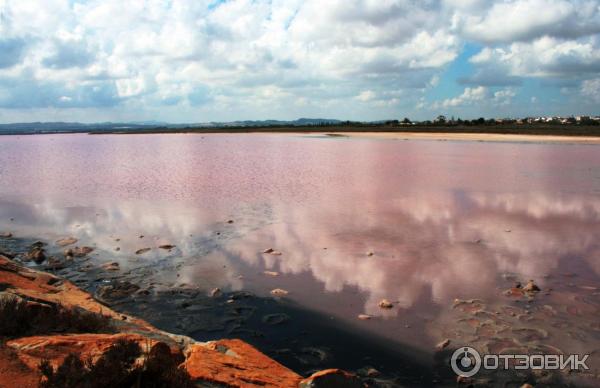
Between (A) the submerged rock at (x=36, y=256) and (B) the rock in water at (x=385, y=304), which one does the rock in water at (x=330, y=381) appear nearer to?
(B) the rock in water at (x=385, y=304)

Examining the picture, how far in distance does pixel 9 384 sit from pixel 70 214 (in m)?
18.7

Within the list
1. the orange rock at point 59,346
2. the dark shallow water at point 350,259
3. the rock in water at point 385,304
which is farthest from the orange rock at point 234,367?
the rock in water at point 385,304

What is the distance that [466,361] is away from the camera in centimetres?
901

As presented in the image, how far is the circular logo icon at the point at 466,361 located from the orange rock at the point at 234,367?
3183mm

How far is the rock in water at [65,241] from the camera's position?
57.4 feet

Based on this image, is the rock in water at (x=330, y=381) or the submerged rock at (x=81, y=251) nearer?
the rock in water at (x=330, y=381)

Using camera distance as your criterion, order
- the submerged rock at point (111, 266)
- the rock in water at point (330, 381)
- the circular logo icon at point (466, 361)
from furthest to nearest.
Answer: the submerged rock at point (111, 266)
the circular logo icon at point (466, 361)
the rock in water at point (330, 381)

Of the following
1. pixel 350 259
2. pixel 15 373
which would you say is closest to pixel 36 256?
pixel 15 373

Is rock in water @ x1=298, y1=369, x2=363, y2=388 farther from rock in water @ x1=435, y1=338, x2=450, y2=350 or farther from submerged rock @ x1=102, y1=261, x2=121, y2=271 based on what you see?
submerged rock @ x1=102, y1=261, x2=121, y2=271

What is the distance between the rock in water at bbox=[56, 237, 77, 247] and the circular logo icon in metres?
14.6

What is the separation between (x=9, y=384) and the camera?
630 cm

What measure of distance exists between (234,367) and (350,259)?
8.21 metres

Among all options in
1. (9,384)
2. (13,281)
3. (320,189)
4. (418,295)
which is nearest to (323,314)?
(418,295)

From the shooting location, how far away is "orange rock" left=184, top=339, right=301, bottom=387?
700cm
